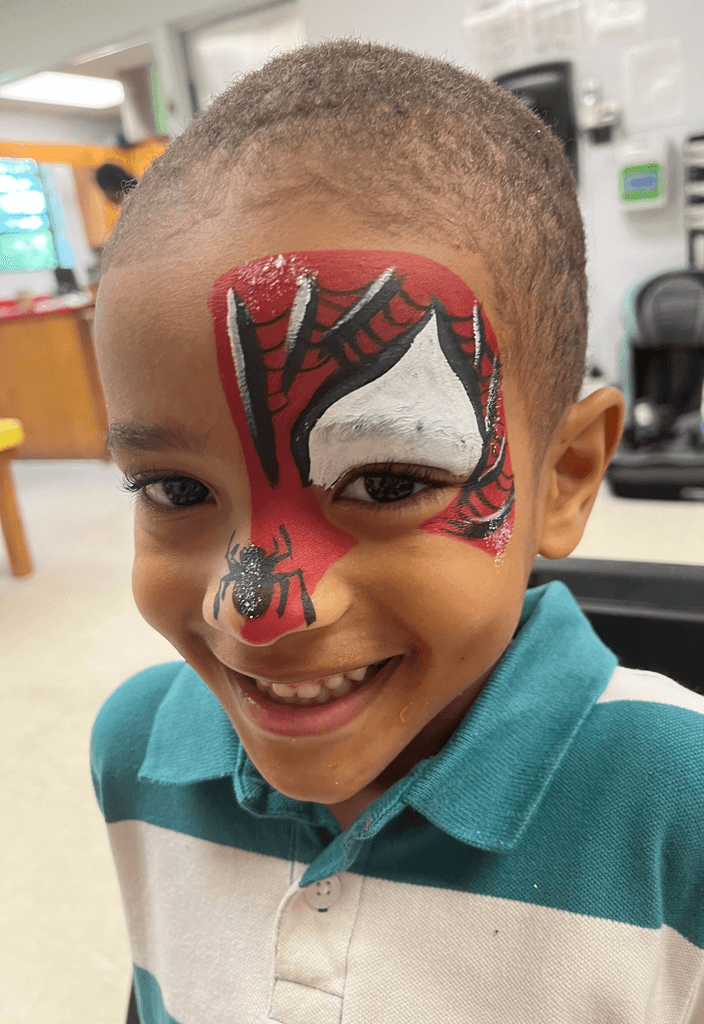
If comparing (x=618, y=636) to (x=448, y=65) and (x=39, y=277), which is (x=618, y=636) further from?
(x=39, y=277)

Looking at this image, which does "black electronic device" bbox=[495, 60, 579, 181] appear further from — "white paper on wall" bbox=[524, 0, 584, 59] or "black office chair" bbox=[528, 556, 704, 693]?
"black office chair" bbox=[528, 556, 704, 693]

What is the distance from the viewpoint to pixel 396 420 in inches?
16.7

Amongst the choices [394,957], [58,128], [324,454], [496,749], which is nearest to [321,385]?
[324,454]

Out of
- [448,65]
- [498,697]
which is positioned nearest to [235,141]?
[448,65]

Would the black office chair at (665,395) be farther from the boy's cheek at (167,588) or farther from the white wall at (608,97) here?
the boy's cheek at (167,588)

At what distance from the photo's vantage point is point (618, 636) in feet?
2.67

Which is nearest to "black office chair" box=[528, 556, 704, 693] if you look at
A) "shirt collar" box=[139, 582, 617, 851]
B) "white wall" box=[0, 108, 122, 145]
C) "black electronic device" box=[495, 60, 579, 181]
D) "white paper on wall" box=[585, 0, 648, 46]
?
"shirt collar" box=[139, 582, 617, 851]

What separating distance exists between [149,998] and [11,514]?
2264 millimetres

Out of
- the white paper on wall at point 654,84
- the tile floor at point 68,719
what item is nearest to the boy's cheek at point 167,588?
the tile floor at point 68,719

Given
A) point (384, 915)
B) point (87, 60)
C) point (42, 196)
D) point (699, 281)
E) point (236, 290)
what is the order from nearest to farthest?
point (236, 290), point (384, 915), point (699, 281), point (87, 60), point (42, 196)

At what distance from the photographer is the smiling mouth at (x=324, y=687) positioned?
1.57 ft

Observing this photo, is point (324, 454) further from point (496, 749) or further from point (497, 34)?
point (497, 34)

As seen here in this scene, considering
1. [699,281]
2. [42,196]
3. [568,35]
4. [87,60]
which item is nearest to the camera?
[699,281]

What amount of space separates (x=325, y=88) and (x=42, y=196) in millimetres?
5274
